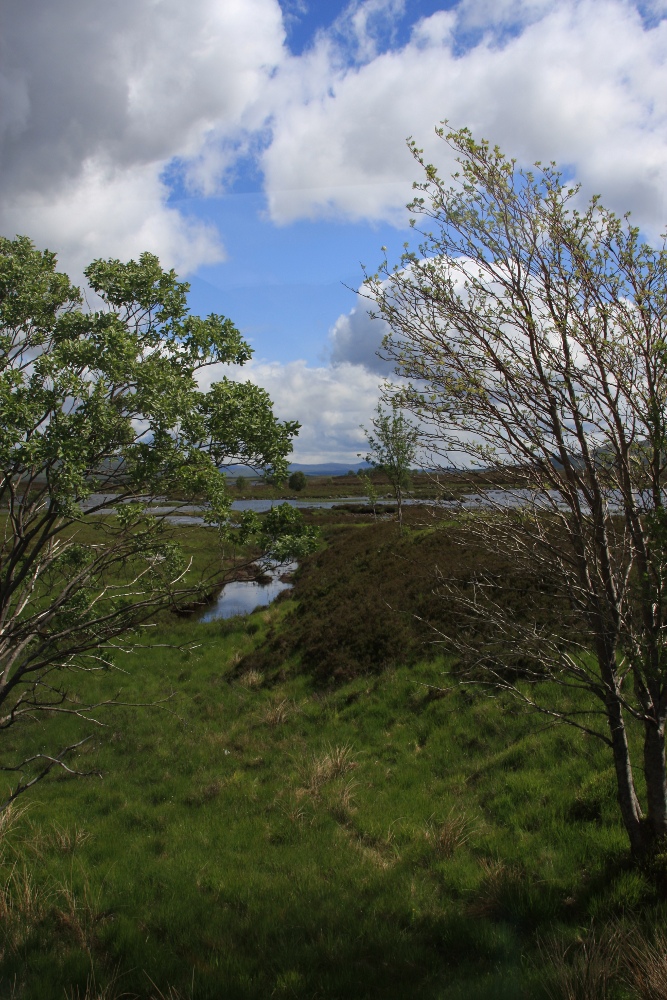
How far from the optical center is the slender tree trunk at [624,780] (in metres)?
6.04

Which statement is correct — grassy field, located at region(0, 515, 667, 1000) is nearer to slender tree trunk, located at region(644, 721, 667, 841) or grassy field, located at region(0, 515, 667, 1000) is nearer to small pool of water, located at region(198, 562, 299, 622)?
slender tree trunk, located at region(644, 721, 667, 841)

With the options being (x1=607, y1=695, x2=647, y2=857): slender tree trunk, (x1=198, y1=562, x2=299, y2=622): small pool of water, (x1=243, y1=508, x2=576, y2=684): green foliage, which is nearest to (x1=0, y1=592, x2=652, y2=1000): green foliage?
(x1=607, y1=695, x2=647, y2=857): slender tree trunk

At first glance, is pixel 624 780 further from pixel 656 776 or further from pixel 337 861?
pixel 337 861

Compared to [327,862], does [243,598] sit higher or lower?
lower

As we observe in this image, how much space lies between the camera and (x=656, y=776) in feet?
19.6

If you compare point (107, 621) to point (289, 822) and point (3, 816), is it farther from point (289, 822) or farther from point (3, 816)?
point (289, 822)

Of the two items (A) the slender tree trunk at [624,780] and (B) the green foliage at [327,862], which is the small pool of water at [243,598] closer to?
(B) the green foliage at [327,862]

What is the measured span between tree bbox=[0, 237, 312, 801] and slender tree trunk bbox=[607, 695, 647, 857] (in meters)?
3.88

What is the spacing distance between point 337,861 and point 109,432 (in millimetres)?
6519

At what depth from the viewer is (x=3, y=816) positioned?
8.94 m

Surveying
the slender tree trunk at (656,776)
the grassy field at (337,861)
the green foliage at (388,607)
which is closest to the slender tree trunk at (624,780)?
the slender tree trunk at (656,776)

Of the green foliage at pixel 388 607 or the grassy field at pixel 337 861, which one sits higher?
the green foliage at pixel 388 607

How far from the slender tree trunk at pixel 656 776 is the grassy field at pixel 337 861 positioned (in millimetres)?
555

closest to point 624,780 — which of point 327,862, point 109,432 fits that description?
point 327,862
